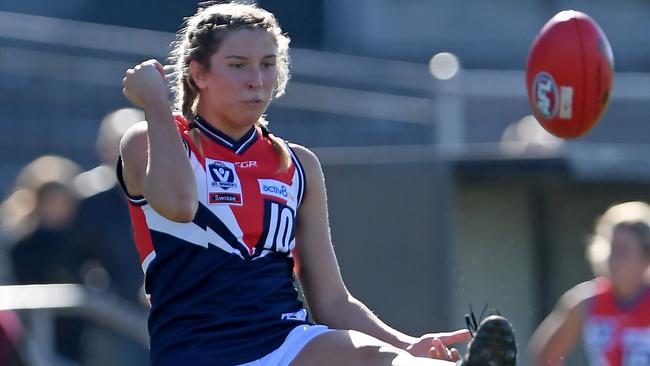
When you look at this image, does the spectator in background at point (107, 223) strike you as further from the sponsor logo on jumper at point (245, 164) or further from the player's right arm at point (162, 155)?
the player's right arm at point (162, 155)

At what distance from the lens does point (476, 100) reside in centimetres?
1191

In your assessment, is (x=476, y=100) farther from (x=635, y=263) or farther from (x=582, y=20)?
(x=582, y=20)

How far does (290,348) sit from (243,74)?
0.88 metres

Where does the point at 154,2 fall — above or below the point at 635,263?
above

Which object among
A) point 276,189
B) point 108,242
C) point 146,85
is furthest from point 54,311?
point 146,85

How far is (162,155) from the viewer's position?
4.31 meters

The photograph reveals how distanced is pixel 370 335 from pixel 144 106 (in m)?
1.12

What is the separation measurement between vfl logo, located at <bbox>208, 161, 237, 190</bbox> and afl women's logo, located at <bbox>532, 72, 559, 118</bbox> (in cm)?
→ 189

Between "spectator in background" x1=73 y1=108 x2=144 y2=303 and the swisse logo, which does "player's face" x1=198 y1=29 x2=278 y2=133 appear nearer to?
the swisse logo

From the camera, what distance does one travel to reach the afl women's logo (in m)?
6.12

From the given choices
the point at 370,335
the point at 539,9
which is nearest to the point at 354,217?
the point at 370,335

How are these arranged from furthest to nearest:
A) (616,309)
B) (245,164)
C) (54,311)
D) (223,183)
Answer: (616,309)
(54,311)
(245,164)
(223,183)

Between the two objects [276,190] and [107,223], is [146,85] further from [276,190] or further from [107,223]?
[107,223]

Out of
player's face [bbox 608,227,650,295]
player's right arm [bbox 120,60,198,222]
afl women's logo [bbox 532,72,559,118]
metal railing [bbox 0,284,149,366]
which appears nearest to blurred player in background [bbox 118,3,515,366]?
player's right arm [bbox 120,60,198,222]
